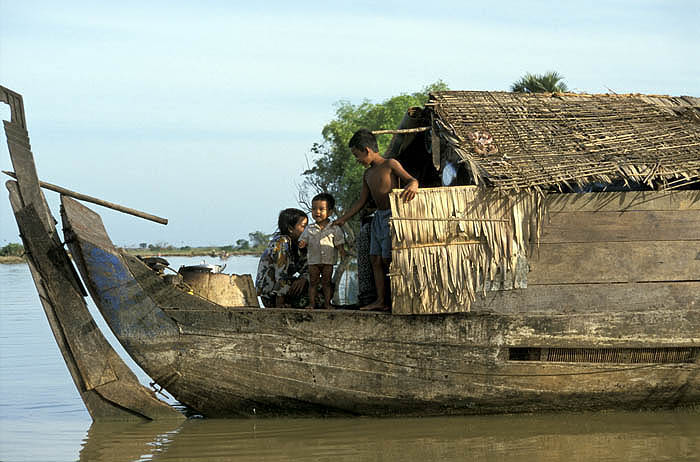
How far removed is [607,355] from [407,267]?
61.7 inches

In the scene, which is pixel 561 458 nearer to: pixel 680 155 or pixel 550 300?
pixel 550 300

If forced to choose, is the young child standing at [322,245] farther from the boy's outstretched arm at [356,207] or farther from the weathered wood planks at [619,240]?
the weathered wood planks at [619,240]

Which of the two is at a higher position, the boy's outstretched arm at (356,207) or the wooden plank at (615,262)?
the boy's outstretched arm at (356,207)

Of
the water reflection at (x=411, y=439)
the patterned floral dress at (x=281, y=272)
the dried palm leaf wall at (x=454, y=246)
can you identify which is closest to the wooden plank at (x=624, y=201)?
the dried palm leaf wall at (x=454, y=246)

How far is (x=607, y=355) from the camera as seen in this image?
571 centimetres

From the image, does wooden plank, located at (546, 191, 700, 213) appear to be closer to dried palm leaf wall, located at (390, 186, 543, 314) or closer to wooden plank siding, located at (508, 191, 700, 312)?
wooden plank siding, located at (508, 191, 700, 312)

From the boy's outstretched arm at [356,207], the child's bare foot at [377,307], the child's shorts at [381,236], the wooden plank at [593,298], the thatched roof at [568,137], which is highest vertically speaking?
the thatched roof at [568,137]

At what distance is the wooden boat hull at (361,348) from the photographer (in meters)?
5.50

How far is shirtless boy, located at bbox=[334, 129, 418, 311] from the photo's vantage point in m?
5.71

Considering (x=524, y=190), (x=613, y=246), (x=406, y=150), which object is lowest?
(x=613, y=246)

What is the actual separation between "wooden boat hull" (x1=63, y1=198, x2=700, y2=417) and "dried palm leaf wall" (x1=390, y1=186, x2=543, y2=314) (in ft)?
0.61

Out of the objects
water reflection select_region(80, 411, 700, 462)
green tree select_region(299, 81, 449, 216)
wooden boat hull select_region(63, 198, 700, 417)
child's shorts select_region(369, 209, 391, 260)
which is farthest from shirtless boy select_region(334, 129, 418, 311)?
green tree select_region(299, 81, 449, 216)

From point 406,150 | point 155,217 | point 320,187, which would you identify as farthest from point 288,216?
point 320,187

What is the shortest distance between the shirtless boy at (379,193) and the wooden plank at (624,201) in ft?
3.55
